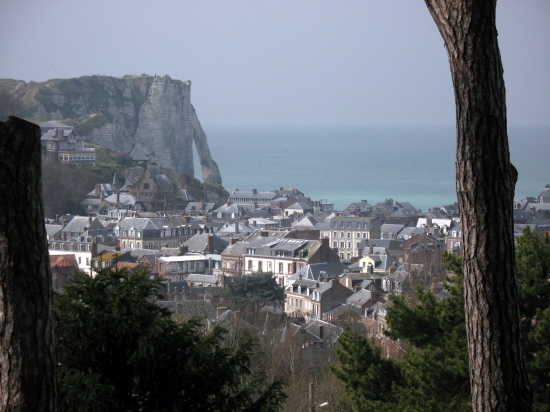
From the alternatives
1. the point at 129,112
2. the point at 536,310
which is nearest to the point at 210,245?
the point at 536,310

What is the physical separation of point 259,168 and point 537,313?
483ft

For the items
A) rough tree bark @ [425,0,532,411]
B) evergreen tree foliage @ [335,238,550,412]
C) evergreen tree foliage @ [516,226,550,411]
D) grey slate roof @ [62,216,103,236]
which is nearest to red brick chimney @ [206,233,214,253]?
grey slate roof @ [62,216,103,236]

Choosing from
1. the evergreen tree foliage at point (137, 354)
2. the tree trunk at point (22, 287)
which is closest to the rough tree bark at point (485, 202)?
the tree trunk at point (22, 287)

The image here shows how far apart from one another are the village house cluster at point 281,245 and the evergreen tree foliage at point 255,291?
0.63 metres

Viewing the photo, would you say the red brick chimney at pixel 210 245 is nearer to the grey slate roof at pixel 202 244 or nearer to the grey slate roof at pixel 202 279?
the grey slate roof at pixel 202 244

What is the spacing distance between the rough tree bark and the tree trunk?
1.68 meters

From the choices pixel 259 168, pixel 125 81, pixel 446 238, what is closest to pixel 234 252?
pixel 446 238

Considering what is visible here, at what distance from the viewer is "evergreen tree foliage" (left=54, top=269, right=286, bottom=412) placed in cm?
555

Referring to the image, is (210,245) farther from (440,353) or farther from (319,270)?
(440,353)

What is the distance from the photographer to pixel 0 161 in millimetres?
3244

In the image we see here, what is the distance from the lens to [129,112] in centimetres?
10612

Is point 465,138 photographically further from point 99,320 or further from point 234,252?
point 234,252

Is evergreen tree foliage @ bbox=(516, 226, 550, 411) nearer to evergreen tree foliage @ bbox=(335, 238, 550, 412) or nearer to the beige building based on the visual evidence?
evergreen tree foliage @ bbox=(335, 238, 550, 412)

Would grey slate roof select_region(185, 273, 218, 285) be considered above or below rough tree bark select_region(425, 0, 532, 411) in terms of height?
below
